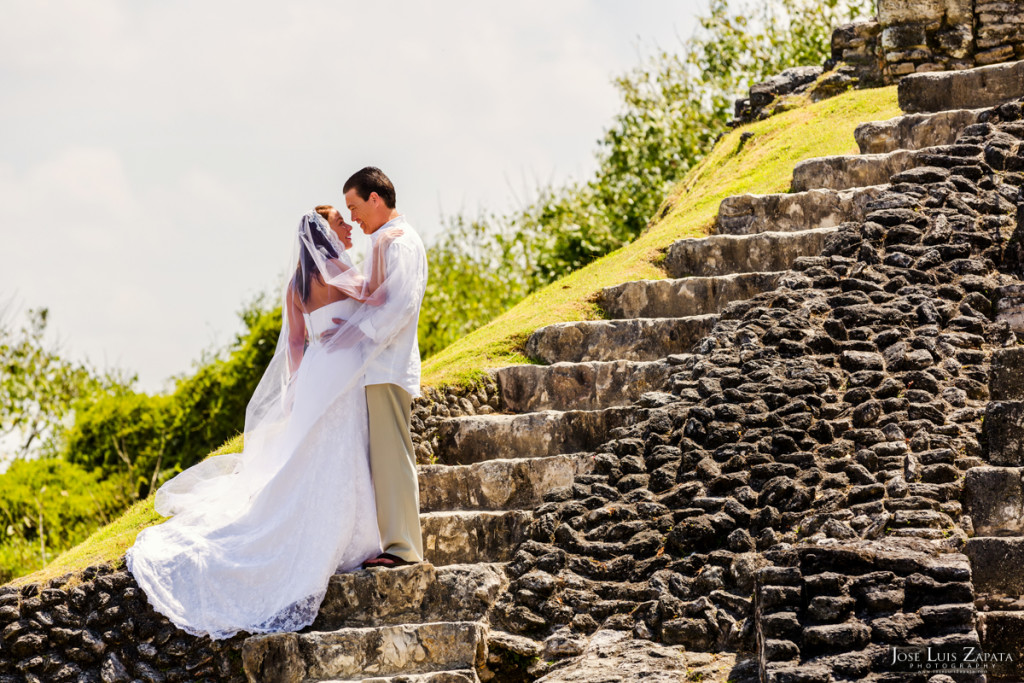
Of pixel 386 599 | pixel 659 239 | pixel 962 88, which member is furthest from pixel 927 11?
pixel 386 599

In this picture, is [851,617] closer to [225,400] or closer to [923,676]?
[923,676]

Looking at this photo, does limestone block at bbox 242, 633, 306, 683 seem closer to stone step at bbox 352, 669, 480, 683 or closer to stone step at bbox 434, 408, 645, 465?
stone step at bbox 352, 669, 480, 683

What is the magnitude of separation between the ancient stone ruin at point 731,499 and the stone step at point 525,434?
15 millimetres

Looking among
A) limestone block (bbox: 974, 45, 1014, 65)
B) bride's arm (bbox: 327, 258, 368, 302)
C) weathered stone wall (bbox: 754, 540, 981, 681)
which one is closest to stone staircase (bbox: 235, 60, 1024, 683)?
weathered stone wall (bbox: 754, 540, 981, 681)

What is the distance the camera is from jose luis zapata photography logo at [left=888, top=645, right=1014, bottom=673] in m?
4.29

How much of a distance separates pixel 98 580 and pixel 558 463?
2624mm

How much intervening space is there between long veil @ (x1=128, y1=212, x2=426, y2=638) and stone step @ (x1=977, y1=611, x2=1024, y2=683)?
2648 mm

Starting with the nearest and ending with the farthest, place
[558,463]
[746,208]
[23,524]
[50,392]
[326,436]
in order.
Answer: [326,436]
[558,463]
[746,208]
[23,524]
[50,392]

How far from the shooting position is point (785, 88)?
1505 cm

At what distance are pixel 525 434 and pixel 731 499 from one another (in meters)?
1.85

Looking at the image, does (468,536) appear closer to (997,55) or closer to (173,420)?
(997,55)

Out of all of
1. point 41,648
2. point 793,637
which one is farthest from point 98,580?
point 793,637

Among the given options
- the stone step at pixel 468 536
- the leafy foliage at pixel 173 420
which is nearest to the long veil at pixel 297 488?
the stone step at pixel 468 536

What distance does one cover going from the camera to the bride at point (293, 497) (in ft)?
16.6
